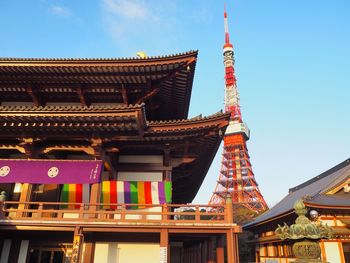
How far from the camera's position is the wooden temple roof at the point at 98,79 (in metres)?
13.4

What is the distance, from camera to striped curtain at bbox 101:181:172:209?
1284 cm

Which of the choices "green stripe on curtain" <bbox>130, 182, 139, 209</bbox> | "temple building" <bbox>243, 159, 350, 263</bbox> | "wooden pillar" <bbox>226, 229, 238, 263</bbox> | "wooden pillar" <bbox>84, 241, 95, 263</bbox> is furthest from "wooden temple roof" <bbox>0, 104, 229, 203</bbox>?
"temple building" <bbox>243, 159, 350, 263</bbox>

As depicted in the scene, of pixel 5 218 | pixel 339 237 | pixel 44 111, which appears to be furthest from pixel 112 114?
pixel 339 237

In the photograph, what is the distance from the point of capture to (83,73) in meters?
13.6

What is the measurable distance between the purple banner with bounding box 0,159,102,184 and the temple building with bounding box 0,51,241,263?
40 mm

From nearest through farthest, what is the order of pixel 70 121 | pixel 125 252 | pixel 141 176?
Answer: pixel 70 121
pixel 125 252
pixel 141 176

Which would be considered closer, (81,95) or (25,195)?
(25,195)

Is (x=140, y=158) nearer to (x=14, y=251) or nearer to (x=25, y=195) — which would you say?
(x=25, y=195)

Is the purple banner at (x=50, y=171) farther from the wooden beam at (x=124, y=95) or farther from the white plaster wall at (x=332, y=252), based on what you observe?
the white plaster wall at (x=332, y=252)

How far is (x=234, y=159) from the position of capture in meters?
92.4

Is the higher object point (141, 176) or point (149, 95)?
point (149, 95)

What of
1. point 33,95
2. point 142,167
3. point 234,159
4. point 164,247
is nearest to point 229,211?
point 164,247

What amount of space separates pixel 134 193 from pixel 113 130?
10.1 feet

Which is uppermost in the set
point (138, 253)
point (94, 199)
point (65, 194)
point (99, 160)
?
point (99, 160)
